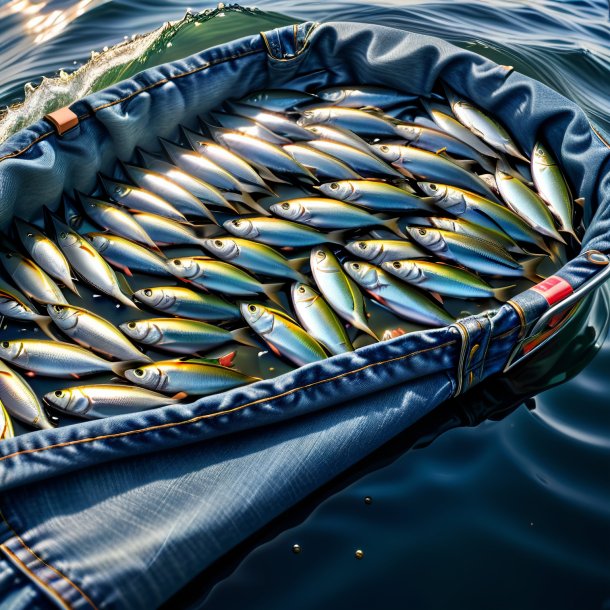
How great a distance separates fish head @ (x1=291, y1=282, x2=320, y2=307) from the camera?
2775 mm

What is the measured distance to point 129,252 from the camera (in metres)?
2.94

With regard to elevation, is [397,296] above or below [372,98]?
below

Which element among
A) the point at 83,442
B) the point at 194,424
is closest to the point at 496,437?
the point at 194,424

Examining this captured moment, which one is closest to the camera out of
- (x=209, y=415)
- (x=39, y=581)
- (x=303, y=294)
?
(x=39, y=581)

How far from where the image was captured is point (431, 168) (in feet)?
Result: 11.4

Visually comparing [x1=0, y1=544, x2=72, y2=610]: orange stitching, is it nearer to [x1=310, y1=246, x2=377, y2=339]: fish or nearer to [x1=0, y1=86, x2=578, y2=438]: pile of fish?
[x1=0, y1=86, x2=578, y2=438]: pile of fish

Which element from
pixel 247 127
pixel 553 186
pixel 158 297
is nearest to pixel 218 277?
pixel 158 297

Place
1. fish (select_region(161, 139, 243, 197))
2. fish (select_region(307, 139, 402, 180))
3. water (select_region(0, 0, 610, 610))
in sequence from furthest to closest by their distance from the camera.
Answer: fish (select_region(307, 139, 402, 180)), fish (select_region(161, 139, 243, 197)), water (select_region(0, 0, 610, 610))

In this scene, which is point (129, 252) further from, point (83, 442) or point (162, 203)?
point (83, 442)

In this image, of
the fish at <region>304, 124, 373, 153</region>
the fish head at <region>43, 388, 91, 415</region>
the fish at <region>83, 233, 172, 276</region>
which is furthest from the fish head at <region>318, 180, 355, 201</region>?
the fish head at <region>43, 388, 91, 415</region>

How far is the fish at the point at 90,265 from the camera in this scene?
279 cm

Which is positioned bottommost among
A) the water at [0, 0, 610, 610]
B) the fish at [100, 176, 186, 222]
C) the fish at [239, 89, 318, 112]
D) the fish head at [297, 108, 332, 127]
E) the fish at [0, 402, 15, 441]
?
the water at [0, 0, 610, 610]

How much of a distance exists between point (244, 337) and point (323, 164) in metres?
1.32

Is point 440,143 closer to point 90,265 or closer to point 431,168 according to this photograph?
point 431,168
